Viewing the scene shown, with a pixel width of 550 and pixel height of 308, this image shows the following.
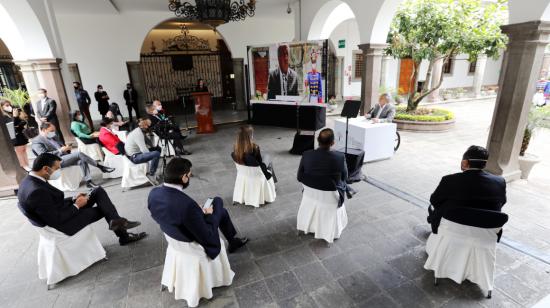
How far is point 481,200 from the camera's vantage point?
86.6 inches

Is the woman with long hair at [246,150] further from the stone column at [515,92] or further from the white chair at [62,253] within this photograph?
the stone column at [515,92]

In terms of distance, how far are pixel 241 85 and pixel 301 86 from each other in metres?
4.86

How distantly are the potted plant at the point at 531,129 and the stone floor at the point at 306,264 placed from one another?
0.30 meters

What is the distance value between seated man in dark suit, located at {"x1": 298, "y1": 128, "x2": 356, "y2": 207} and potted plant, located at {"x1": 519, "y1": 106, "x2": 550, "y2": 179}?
11.9 feet

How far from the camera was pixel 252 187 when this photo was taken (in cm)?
389

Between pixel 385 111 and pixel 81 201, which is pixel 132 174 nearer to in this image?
pixel 81 201

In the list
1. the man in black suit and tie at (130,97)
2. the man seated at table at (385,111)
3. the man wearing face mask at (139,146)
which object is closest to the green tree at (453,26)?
the man seated at table at (385,111)

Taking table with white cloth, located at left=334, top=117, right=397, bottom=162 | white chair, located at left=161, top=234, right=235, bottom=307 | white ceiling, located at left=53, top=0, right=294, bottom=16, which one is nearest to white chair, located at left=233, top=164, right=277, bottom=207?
white chair, located at left=161, top=234, right=235, bottom=307

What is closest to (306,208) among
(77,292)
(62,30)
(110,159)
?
(77,292)

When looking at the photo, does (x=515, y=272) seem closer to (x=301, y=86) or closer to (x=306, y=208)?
(x=306, y=208)

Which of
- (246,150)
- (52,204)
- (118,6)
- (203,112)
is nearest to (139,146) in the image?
(246,150)

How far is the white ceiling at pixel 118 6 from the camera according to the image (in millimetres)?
7761

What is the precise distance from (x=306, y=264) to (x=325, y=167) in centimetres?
97

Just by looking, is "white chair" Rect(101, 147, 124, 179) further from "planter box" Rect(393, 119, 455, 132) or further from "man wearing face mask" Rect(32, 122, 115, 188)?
"planter box" Rect(393, 119, 455, 132)
